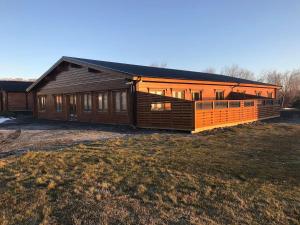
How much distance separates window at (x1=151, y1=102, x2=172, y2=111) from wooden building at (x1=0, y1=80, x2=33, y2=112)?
22293mm

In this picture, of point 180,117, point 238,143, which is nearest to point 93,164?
point 238,143

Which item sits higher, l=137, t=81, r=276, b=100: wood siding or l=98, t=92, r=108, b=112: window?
l=137, t=81, r=276, b=100: wood siding

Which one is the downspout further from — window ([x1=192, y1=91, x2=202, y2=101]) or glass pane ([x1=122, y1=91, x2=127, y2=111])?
window ([x1=192, y1=91, x2=202, y2=101])

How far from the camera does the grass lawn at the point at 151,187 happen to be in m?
3.78

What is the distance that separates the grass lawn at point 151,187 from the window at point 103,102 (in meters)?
9.44

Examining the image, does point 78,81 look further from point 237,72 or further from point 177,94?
point 237,72

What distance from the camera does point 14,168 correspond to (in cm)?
607

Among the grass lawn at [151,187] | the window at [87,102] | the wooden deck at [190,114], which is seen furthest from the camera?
the window at [87,102]

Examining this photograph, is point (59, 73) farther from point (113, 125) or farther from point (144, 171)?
point (144, 171)

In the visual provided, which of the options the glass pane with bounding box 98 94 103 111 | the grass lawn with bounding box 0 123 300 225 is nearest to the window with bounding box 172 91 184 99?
the glass pane with bounding box 98 94 103 111

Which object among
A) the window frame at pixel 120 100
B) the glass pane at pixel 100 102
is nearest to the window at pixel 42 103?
the glass pane at pixel 100 102

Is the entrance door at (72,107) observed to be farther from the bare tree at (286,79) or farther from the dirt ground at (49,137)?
the bare tree at (286,79)

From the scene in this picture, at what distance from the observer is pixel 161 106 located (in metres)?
13.8

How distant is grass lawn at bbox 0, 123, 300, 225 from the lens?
12.4ft
